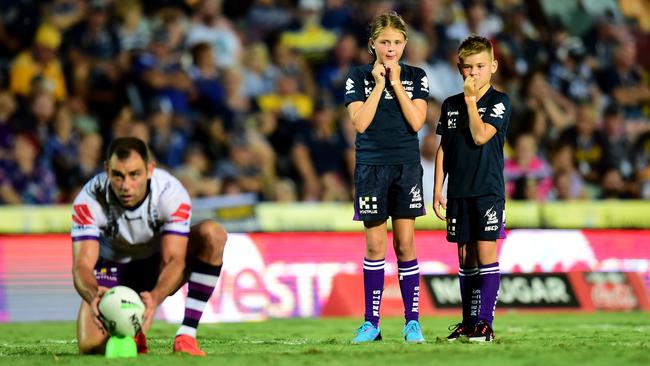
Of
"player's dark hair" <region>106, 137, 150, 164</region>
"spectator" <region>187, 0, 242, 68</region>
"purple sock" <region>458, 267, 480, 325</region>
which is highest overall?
"spectator" <region>187, 0, 242, 68</region>

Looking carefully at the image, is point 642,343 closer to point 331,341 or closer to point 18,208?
point 331,341

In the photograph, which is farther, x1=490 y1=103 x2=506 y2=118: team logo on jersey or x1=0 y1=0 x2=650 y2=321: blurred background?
x1=0 y1=0 x2=650 y2=321: blurred background

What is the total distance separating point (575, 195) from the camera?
1647 cm

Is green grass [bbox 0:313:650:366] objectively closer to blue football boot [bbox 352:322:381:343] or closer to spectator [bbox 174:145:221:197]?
blue football boot [bbox 352:322:381:343]

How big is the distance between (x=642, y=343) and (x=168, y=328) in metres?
4.57

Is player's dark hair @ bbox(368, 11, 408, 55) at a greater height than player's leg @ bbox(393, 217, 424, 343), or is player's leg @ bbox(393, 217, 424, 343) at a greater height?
player's dark hair @ bbox(368, 11, 408, 55)

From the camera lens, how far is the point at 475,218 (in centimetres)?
866

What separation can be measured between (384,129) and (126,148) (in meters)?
2.01

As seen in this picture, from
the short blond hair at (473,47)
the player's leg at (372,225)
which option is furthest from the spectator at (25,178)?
the short blond hair at (473,47)

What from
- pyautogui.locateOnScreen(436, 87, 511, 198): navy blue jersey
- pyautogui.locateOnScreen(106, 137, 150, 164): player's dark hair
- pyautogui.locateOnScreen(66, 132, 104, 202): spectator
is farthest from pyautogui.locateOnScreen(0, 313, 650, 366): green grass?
pyautogui.locateOnScreen(66, 132, 104, 202): spectator

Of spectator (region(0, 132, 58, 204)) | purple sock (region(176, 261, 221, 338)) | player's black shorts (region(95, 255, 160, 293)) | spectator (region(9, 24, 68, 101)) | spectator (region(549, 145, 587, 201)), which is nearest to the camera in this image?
purple sock (region(176, 261, 221, 338))

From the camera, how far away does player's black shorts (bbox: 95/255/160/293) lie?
8.34 metres

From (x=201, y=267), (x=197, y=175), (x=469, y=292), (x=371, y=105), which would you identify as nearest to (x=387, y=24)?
(x=371, y=105)

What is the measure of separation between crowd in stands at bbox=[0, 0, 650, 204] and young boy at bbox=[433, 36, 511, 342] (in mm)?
5265
